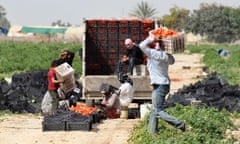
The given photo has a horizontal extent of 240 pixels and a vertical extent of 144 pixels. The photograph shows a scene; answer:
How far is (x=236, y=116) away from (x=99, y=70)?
16.8ft

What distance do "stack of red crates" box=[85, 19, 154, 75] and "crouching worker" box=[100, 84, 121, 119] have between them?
3024mm

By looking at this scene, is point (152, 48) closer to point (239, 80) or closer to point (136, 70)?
point (136, 70)

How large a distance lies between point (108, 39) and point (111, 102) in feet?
12.6

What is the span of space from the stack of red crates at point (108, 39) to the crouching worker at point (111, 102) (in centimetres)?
302

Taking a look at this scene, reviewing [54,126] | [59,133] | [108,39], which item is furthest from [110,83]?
[59,133]

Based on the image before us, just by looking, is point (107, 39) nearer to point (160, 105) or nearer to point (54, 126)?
point (54, 126)

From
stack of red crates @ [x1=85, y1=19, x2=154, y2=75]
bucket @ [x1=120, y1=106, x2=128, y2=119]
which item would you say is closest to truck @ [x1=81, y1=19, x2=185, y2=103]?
stack of red crates @ [x1=85, y1=19, x2=154, y2=75]

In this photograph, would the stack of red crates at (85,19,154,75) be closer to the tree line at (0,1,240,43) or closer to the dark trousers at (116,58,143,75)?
the dark trousers at (116,58,143,75)

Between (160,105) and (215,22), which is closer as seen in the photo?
(160,105)

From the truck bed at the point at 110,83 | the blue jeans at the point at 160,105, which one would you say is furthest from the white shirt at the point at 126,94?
the blue jeans at the point at 160,105

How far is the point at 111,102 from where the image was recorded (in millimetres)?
15086

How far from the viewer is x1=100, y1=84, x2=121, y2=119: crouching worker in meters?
15.1

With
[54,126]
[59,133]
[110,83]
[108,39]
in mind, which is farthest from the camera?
[108,39]

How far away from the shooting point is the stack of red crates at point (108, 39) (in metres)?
18.4
